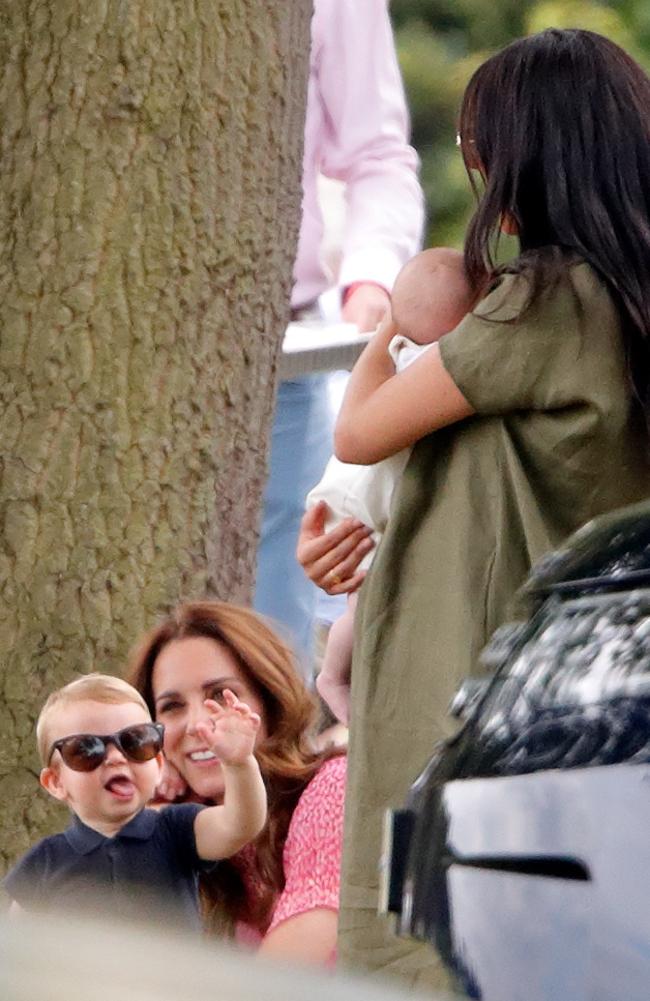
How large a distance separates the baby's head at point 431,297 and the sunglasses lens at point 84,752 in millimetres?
857

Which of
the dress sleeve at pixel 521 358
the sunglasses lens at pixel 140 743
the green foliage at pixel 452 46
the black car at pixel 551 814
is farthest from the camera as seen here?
the green foliage at pixel 452 46

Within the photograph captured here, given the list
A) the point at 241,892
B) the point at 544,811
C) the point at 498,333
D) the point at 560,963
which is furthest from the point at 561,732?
the point at 241,892

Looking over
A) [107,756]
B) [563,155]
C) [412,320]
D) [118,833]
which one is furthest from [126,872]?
[563,155]

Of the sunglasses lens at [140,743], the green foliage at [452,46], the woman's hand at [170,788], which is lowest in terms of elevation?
the green foliage at [452,46]

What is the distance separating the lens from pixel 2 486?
14.8 feet

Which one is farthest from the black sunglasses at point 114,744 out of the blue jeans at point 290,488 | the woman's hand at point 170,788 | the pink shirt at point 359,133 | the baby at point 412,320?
the pink shirt at point 359,133

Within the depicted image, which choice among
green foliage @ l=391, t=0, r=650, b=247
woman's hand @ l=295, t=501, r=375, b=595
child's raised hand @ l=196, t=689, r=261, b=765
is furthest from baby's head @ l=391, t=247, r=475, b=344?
green foliage @ l=391, t=0, r=650, b=247

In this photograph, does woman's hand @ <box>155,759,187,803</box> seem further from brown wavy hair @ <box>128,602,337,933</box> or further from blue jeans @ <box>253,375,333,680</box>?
blue jeans @ <box>253,375,333,680</box>

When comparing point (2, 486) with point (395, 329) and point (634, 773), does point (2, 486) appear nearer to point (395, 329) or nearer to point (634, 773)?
point (395, 329)

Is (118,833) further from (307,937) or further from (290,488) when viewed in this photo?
(290,488)

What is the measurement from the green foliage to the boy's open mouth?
9.79 m

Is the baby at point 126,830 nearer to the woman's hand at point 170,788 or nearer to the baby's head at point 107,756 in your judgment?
the baby's head at point 107,756

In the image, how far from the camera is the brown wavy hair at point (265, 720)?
4.06 metres

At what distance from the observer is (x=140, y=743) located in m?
3.81
